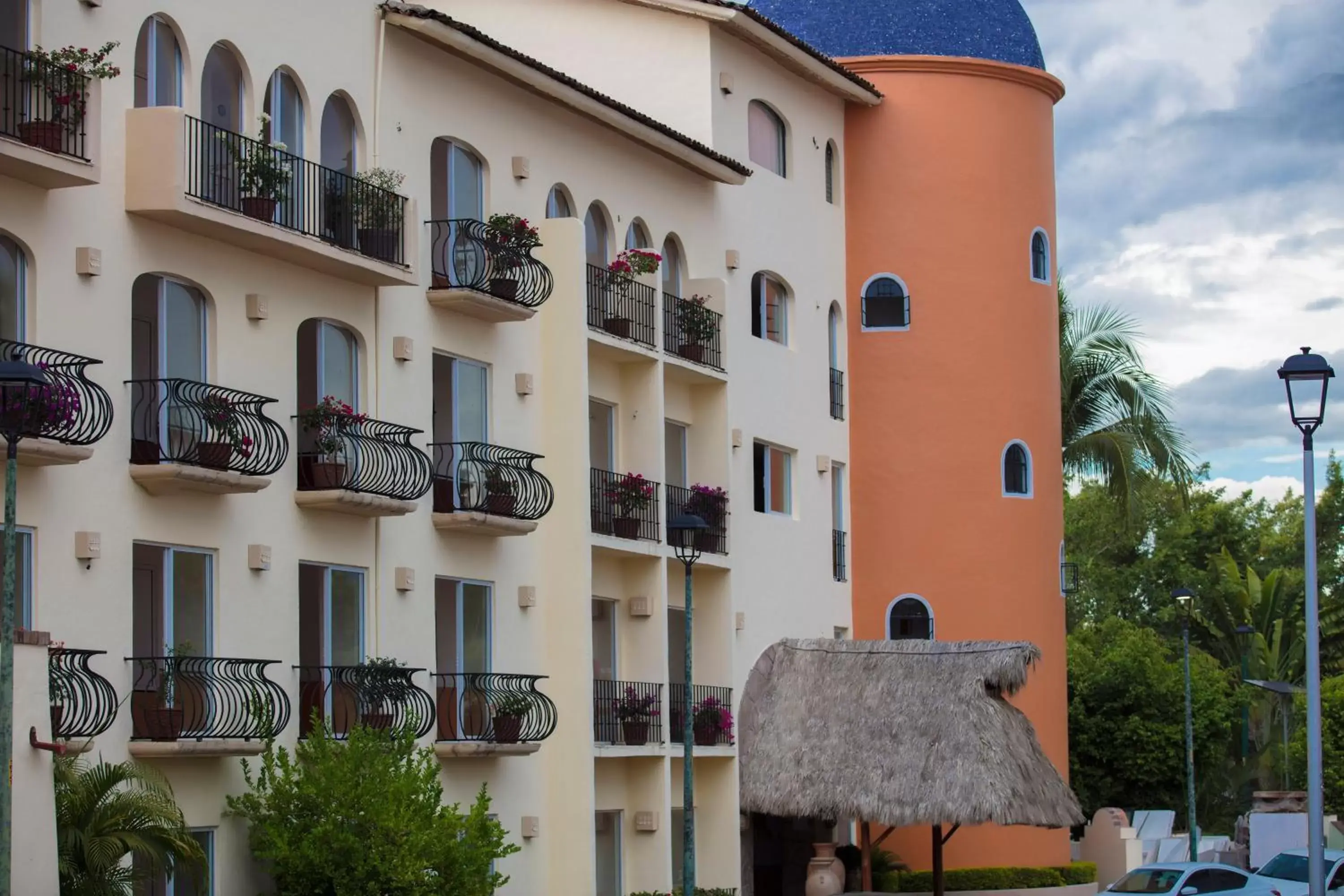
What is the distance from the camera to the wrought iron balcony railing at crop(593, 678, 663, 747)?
32.8 meters

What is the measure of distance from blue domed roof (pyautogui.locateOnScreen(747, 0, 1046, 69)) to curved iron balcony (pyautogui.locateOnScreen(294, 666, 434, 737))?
2060 cm

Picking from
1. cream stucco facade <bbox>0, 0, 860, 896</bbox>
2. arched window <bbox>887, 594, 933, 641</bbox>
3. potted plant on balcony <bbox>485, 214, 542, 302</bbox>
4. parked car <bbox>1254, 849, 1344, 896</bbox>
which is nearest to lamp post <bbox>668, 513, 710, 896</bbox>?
cream stucco facade <bbox>0, 0, 860, 896</bbox>

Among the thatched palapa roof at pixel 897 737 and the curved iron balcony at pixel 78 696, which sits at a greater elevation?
the curved iron balcony at pixel 78 696

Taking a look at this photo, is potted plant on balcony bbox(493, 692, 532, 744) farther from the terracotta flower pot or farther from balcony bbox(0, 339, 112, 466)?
balcony bbox(0, 339, 112, 466)

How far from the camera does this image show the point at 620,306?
33719mm

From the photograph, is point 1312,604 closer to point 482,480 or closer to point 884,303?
point 482,480

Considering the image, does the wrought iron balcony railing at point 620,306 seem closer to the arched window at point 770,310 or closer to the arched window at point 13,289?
the arched window at point 770,310

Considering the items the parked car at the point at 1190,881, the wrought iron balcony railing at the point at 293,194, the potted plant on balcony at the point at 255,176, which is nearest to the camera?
the wrought iron balcony railing at the point at 293,194

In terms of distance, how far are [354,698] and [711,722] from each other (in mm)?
10160

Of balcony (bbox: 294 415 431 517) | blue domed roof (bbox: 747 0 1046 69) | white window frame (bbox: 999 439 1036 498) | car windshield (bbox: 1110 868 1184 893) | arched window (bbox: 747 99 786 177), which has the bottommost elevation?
car windshield (bbox: 1110 868 1184 893)

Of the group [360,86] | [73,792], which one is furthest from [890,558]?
[73,792]

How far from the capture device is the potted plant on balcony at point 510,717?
29219 millimetres

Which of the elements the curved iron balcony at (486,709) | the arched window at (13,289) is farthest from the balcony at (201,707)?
the curved iron balcony at (486,709)

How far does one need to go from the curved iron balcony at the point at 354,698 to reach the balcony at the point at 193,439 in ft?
9.39
